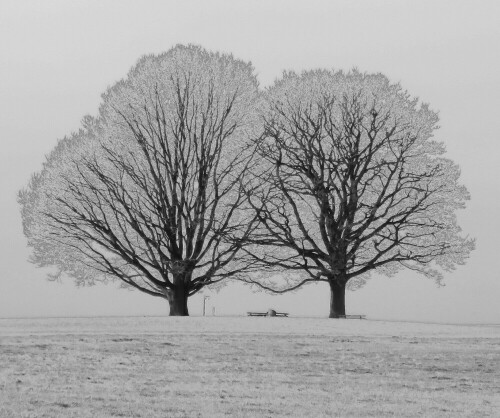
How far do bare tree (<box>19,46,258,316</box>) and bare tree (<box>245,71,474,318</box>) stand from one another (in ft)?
5.15

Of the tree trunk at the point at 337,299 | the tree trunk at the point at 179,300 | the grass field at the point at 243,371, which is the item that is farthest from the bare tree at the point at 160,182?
the grass field at the point at 243,371

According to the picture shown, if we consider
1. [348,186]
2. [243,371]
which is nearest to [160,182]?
[348,186]

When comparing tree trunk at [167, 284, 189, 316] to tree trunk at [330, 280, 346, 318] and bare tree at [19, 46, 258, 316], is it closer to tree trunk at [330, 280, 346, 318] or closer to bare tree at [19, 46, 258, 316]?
bare tree at [19, 46, 258, 316]

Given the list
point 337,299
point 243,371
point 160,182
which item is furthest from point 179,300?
point 243,371

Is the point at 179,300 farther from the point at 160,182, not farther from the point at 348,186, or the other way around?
the point at 348,186

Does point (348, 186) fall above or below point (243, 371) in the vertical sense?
above

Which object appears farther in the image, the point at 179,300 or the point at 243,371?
the point at 179,300

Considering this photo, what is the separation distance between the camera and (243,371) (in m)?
18.2

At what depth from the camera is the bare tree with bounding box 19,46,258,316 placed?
117 ft

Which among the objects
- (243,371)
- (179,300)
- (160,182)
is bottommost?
(243,371)

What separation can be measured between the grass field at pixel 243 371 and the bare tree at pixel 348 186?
7.23m

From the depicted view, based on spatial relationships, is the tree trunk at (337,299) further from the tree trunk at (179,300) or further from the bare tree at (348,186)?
the tree trunk at (179,300)

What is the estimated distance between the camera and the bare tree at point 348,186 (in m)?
35.8

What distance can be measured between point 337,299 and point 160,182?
31.7 ft
